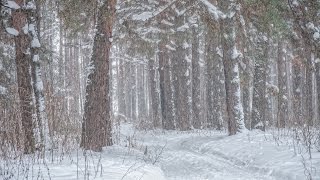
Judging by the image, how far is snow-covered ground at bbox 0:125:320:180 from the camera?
18.9ft

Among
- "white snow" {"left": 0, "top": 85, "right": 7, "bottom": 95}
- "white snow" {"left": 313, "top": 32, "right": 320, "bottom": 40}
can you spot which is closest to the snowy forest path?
"white snow" {"left": 313, "top": 32, "right": 320, "bottom": 40}

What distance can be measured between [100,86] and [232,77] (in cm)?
536

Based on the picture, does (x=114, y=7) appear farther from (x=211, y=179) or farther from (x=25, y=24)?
(x=211, y=179)

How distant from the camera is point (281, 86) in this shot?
2198cm

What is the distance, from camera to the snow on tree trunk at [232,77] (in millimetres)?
12656

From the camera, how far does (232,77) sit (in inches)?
512

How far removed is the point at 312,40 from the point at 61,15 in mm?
5326

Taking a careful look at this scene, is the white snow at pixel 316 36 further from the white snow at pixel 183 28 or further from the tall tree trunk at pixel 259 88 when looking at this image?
the white snow at pixel 183 28

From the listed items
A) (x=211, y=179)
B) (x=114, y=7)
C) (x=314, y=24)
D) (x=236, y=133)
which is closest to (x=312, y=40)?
(x=314, y=24)

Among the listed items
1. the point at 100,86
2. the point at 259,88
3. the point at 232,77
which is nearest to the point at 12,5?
the point at 100,86

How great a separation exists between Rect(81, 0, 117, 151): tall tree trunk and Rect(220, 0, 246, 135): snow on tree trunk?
15.5ft

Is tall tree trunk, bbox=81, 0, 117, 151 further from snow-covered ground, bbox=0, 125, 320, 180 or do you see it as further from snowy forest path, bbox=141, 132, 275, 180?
snowy forest path, bbox=141, 132, 275, 180

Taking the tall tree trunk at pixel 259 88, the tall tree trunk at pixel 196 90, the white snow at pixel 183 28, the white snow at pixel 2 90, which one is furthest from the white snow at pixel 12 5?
the tall tree trunk at pixel 196 90

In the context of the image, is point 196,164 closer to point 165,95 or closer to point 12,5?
point 12,5
